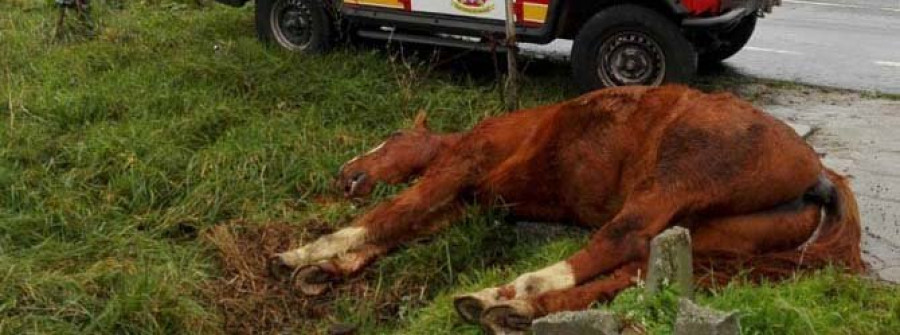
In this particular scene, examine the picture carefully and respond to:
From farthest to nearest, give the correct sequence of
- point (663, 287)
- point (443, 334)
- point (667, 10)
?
point (667, 10) < point (443, 334) < point (663, 287)

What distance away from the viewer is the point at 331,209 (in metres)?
5.83

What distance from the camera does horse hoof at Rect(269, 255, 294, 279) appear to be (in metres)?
4.95

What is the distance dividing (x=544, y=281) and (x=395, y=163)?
5.03 ft

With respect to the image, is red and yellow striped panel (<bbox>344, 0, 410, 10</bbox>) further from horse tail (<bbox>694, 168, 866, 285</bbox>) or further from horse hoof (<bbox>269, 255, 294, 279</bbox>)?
horse tail (<bbox>694, 168, 866, 285</bbox>)

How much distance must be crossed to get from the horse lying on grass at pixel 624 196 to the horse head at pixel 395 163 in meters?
0.27

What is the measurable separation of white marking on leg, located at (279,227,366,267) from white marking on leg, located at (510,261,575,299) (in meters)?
1.04

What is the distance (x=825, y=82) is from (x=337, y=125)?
461 centimetres

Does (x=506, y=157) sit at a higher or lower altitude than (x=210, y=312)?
higher

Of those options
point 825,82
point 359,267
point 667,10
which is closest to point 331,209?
point 359,267

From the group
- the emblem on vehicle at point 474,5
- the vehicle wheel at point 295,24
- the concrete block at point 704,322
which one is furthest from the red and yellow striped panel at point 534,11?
the concrete block at point 704,322

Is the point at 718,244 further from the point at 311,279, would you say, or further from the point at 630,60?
the point at 630,60

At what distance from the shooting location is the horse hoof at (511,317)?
4.02 metres

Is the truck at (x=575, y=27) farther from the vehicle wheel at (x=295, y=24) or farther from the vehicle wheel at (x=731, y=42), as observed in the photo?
the vehicle wheel at (x=731, y=42)

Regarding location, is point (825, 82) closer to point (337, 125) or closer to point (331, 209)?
point (337, 125)
